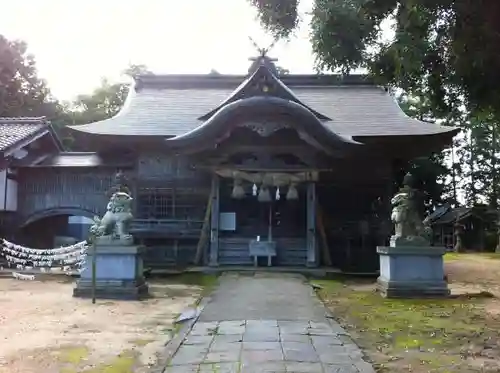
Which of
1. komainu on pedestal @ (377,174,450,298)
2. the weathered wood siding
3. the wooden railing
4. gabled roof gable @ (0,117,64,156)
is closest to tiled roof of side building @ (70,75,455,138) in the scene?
the weathered wood siding

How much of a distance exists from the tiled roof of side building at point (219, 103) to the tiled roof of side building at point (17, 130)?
284 centimetres

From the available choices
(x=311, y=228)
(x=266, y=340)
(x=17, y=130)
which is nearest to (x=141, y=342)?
(x=266, y=340)

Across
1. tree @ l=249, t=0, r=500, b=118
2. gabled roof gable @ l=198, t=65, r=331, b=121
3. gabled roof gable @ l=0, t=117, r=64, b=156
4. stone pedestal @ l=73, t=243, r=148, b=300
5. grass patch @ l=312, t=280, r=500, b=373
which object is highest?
gabled roof gable @ l=198, t=65, r=331, b=121

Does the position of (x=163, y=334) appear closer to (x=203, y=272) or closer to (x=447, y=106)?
(x=447, y=106)

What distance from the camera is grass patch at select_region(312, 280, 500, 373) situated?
5.70 meters

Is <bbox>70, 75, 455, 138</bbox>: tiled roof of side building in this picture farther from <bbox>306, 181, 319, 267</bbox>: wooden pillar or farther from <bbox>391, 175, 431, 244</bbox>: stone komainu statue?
<bbox>391, 175, 431, 244</bbox>: stone komainu statue

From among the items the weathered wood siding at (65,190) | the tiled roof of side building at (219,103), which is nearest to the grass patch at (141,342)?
the tiled roof of side building at (219,103)

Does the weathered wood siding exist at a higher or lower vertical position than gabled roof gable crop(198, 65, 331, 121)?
lower

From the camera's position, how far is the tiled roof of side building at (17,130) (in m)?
17.8

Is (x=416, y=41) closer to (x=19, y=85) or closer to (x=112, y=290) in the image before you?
(x=112, y=290)

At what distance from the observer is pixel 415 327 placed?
7.45 meters

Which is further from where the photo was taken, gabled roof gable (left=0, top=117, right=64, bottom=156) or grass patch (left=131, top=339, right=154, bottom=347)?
gabled roof gable (left=0, top=117, right=64, bottom=156)

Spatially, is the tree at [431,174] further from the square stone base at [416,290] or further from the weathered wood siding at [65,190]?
the square stone base at [416,290]

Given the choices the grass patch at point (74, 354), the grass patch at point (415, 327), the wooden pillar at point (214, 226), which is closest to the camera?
the grass patch at point (74, 354)
